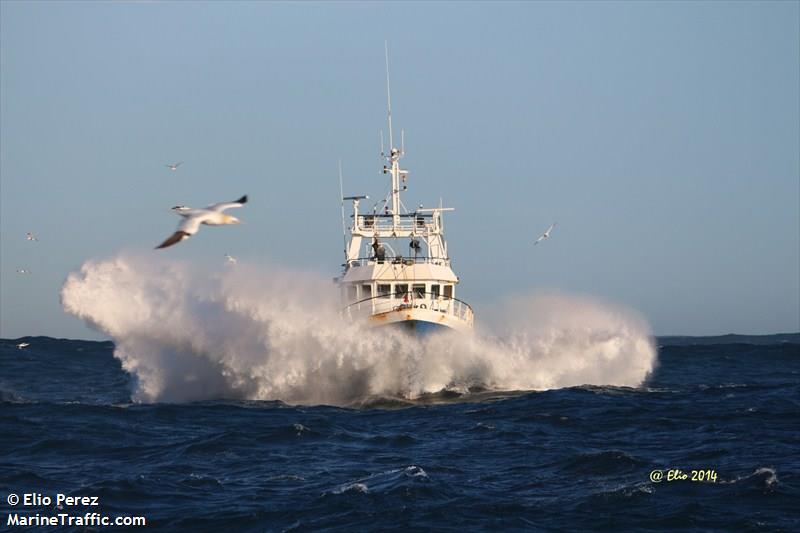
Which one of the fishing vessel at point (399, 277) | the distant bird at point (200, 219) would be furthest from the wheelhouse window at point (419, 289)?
the distant bird at point (200, 219)

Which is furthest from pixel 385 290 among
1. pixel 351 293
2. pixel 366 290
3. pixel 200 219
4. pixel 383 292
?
pixel 200 219

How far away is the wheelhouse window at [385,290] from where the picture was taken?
3878 cm

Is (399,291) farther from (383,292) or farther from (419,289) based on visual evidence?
(419,289)

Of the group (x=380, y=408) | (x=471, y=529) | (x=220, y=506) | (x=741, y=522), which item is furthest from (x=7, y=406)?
(x=741, y=522)

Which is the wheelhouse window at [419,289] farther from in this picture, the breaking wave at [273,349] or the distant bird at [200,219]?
the distant bird at [200,219]

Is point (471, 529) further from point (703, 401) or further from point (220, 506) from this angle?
point (703, 401)

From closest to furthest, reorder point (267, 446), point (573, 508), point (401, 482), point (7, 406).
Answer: point (573, 508), point (401, 482), point (267, 446), point (7, 406)

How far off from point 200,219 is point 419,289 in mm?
22766

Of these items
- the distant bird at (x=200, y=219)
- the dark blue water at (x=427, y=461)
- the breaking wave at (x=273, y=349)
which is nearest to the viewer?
the distant bird at (x=200, y=219)

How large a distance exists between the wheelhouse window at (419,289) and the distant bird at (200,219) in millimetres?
20732

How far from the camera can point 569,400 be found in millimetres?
32750

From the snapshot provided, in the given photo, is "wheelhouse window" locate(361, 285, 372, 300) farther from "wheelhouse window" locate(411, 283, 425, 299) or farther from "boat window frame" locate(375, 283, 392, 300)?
"wheelhouse window" locate(411, 283, 425, 299)

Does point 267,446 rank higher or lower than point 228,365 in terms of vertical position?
lower

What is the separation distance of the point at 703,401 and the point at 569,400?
3.99m
